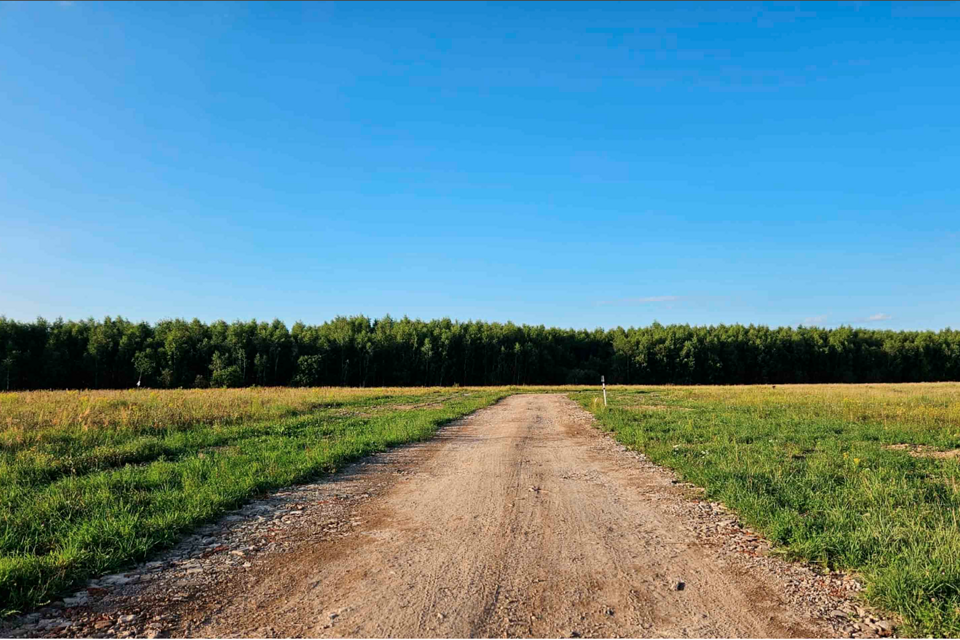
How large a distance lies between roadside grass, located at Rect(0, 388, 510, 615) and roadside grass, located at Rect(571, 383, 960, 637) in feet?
22.3

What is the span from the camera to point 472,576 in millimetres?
4777

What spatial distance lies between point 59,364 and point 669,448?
71572 millimetres

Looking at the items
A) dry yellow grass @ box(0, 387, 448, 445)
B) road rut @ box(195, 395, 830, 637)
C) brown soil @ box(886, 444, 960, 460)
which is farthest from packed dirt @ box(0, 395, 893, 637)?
dry yellow grass @ box(0, 387, 448, 445)

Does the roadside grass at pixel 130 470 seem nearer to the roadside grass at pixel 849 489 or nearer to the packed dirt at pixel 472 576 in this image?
the packed dirt at pixel 472 576

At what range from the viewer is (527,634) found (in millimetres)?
3750

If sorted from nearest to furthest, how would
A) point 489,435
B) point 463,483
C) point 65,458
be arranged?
point 463,483
point 65,458
point 489,435

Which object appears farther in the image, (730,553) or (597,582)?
(730,553)

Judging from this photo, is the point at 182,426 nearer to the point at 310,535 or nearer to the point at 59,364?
the point at 310,535

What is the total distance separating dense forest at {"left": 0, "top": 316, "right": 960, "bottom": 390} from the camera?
62031 mm

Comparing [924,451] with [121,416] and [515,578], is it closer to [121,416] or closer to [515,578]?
[515,578]

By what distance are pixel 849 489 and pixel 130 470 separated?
1169 cm

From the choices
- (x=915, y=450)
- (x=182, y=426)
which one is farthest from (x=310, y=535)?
(x=915, y=450)

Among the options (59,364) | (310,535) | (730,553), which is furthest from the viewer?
(59,364)

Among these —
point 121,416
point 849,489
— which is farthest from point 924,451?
point 121,416
